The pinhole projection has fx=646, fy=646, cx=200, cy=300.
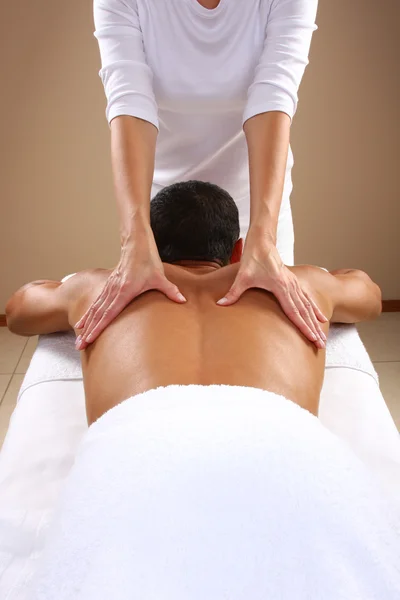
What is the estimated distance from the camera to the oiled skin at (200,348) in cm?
115

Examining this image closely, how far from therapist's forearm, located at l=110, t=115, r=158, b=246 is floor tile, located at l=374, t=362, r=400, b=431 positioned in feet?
5.05

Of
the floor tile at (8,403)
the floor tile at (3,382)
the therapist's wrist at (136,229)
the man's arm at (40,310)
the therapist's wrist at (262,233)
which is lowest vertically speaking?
the floor tile at (3,382)

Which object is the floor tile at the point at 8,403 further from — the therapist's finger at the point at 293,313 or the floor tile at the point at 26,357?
the therapist's finger at the point at 293,313

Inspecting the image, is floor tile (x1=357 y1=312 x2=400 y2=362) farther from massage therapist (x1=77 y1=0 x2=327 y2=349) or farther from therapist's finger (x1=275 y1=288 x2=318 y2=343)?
therapist's finger (x1=275 y1=288 x2=318 y2=343)

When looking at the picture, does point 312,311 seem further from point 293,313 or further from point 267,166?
point 267,166

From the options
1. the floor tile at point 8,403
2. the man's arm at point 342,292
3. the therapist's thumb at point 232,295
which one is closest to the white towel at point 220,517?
the therapist's thumb at point 232,295

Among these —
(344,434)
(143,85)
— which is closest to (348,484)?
(344,434)

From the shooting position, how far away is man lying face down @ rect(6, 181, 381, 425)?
1.17 m

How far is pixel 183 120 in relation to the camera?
1.81 m

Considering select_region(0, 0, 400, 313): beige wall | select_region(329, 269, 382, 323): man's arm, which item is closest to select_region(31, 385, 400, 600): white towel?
select_region(329, 269, 382, 323): man's arm

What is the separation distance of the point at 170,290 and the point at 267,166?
440mm

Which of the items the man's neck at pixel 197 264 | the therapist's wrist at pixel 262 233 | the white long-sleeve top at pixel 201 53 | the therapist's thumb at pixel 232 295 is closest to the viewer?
the therapist's thumb at pixel 232 295

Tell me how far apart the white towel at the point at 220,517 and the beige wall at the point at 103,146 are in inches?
90.8

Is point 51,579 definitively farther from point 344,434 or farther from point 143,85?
point 143,85
